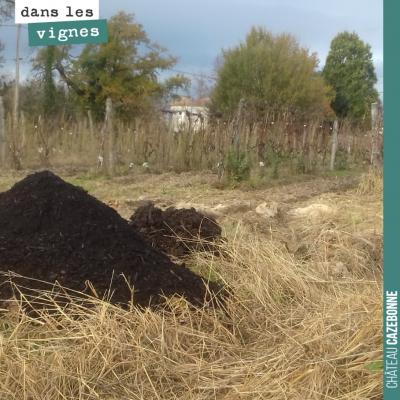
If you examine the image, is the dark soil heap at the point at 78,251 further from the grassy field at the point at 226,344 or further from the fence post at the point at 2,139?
the fence post at the point at 2,139

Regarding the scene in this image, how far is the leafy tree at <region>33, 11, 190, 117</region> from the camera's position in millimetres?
6730

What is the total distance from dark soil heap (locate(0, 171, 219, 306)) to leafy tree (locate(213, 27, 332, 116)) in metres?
8.59

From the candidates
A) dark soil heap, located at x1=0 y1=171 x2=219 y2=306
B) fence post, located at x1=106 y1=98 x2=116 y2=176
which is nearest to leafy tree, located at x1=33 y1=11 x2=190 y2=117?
fence post, located at x1=106 y1=98 x2=116 y2=176

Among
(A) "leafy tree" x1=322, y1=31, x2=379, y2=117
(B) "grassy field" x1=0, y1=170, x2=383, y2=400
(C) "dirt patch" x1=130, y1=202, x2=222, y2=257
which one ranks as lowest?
(B) "grassy field" x1=0, y1=170, x2=383, y2=400

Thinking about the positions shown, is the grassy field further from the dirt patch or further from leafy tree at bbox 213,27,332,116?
leafy tree at bbox 213,27,332,116

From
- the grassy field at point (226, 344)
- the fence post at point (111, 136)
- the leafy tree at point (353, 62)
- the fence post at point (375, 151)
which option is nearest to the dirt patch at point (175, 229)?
the grassy field at point (226, 344)

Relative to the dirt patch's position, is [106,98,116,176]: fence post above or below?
above

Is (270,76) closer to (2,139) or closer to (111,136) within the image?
(111,136)

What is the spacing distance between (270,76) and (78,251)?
13.6m

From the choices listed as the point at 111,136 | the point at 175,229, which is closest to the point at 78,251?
the point at 175,229

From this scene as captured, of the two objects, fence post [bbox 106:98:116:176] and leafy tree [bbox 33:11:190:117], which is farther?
fence post [bbox 106:98:116:176]

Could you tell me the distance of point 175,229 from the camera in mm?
3619

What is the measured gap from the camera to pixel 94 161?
11492 mm

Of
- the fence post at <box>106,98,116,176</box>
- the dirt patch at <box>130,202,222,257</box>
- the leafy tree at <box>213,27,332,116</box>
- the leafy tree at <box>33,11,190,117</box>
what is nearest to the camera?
the dirt patch at <box>130,202,222,257</box>
